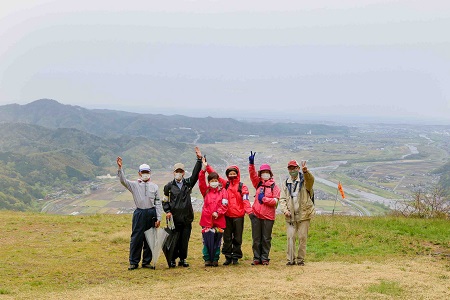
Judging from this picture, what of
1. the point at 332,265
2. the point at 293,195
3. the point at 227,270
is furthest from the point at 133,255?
the point at 332,265

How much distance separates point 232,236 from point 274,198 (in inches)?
48.9

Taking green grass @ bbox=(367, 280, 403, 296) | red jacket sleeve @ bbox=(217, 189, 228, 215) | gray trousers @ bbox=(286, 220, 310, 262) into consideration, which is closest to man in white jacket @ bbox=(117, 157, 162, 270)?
red jacket sleeve @ bbox=(217, 189, 228, 215)

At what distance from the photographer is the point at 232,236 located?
993 centimetres

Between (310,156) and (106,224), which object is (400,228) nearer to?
(106,224)

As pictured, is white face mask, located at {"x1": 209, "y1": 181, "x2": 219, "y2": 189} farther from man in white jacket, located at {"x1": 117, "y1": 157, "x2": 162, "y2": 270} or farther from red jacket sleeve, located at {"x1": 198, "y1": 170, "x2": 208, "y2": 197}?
man in white jacket, located at {"x1": 117, "y1": 157, "x2": 162, "y2": 270}

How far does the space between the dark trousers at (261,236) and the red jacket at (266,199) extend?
0.13 metres

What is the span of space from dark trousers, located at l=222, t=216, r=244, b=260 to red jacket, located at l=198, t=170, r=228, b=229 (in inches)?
7.6

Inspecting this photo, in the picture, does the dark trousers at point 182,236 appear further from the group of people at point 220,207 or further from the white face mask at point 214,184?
the white face mask at point 214,184

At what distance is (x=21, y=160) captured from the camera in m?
88.8

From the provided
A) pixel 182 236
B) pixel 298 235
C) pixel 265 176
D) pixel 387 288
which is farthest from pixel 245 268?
pixel 387 288

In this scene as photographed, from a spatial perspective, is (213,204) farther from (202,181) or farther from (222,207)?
(202,181)

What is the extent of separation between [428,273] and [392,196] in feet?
196

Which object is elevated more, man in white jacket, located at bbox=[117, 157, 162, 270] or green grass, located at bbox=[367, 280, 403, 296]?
man in white jacket, located at bbox=[117, 157, 162, 270]

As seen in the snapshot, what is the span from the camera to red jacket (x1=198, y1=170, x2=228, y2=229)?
9.58 meters
